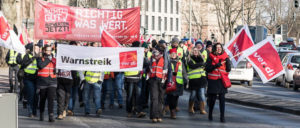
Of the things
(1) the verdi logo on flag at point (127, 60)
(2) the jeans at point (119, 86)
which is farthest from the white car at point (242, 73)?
(1) the verdi logo on flag at point (127, 60)

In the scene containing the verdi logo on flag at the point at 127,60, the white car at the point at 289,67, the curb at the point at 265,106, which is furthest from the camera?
the white car at the point at 289,67

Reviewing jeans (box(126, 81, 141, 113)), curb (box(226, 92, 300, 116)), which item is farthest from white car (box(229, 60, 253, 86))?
jeans (box(126, 81, 141, 113))

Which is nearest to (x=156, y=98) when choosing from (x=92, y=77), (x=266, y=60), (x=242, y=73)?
(x=92, y=77)

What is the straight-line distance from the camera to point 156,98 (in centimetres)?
1294

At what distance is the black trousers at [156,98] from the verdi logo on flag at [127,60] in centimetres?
70

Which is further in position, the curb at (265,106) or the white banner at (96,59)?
the curb at (265,106)

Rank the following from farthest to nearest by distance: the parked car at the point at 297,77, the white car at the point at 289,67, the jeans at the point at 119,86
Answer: the white car at the point at 289,67 < the parked car at the point at 297,77 < the jeans at the point at 119,86

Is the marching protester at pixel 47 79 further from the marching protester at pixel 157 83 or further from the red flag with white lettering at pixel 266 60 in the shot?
the red flag with white lettering at pixel 266 60

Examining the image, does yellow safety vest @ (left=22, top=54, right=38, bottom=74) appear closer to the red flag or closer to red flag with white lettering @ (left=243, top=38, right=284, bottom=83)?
the red flag

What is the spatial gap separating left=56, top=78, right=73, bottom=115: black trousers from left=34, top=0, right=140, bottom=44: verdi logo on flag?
1.50 m

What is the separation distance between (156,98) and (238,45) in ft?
8.55

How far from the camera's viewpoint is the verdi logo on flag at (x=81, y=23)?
14570 mm

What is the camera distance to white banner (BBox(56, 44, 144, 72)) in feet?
43.4

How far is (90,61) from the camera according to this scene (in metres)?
13.3
